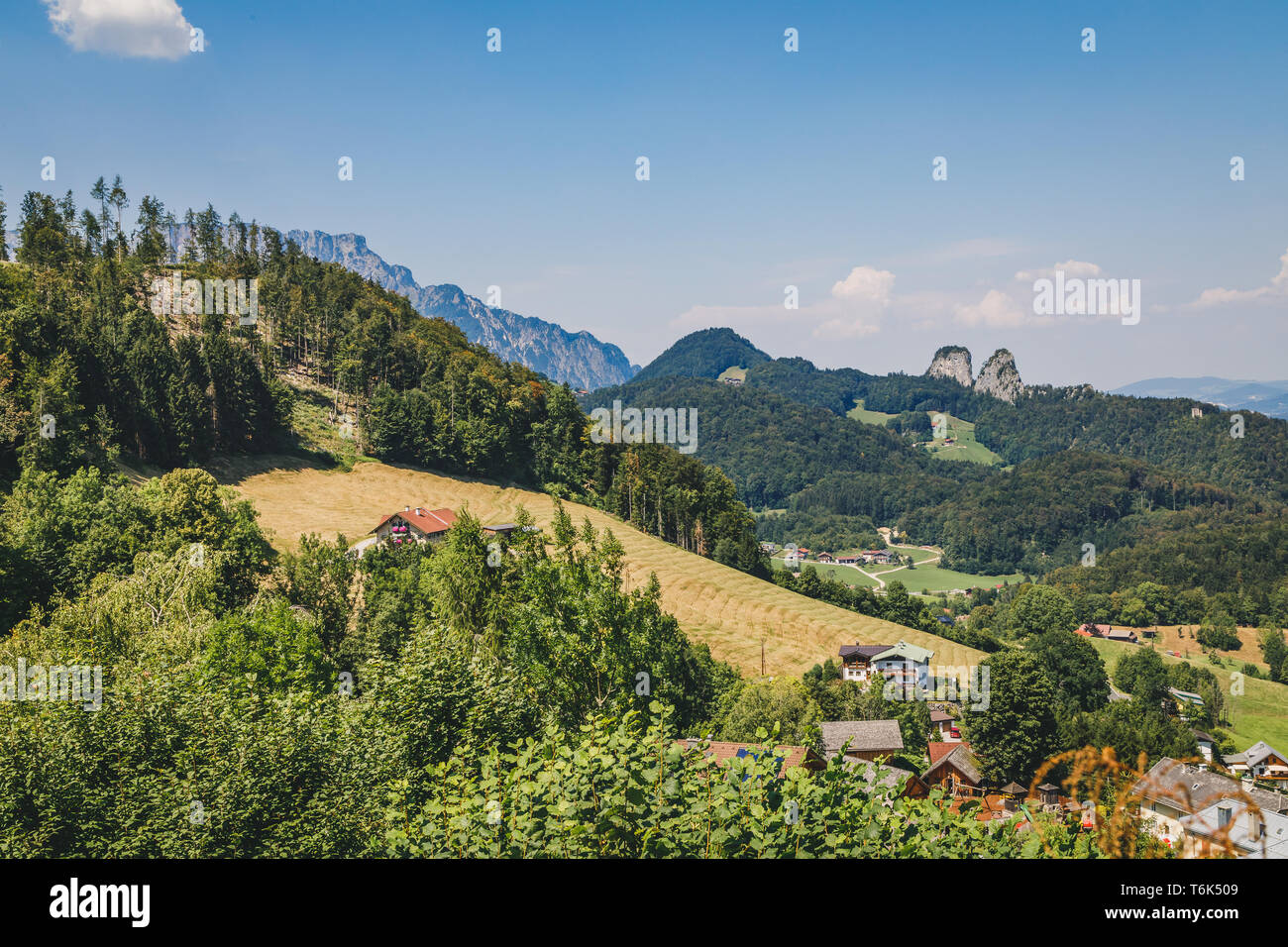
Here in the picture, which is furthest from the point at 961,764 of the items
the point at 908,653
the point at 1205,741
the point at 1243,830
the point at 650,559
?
the point at 1243,830

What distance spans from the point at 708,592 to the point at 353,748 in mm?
66318

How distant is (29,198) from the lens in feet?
367

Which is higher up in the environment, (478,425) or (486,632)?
(478,425)

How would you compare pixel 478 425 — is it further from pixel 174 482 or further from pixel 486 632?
pixel 486 632

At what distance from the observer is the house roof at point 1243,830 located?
3934mm

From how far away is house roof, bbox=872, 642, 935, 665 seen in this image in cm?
7206

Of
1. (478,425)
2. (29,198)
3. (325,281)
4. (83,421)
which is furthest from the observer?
(325,281)

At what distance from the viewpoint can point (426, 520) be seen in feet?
226

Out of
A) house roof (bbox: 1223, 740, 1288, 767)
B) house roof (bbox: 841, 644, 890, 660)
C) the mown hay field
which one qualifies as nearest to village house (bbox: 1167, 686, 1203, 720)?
house roof (bbox: 1223, 740, 1288, 767)

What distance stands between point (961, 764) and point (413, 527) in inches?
1809

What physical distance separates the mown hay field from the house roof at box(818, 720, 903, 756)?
11557mm

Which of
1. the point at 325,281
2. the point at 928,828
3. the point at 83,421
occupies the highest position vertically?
the point at 325,281

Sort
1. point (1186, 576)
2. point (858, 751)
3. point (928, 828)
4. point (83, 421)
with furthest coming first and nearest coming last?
point (1186, 576)
point (83, 421)
point (858, 751)
point (928, 828)
